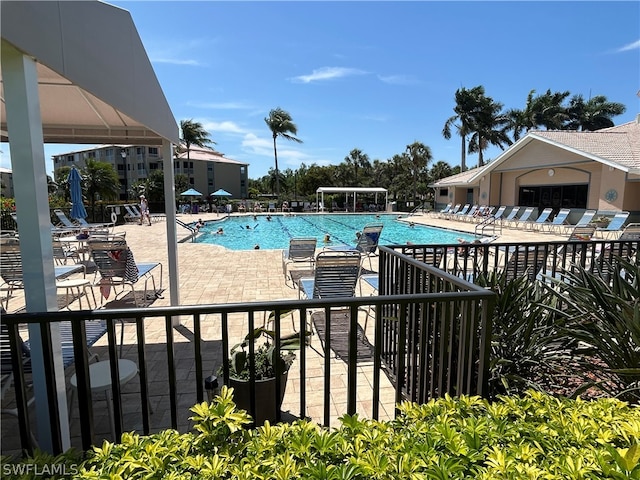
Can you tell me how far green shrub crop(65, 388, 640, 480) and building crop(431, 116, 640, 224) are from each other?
17.9 metres

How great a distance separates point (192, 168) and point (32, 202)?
1889 inches

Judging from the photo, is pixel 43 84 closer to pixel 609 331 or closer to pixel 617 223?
pixel 609 331

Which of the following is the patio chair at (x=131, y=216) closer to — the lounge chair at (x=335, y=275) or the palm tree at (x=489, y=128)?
the lounge chair at (x=335, y=275)

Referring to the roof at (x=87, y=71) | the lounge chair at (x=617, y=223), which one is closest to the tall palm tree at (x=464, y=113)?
the lounge chair at (x=617, y=223)

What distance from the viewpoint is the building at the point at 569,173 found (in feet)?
52.3

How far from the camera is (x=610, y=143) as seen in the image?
1791cm

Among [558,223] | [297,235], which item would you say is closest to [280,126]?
[297,235]

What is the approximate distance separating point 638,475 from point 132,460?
5.18 ft

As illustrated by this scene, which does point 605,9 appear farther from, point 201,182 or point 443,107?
point 201,182

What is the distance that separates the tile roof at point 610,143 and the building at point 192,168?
38.2m

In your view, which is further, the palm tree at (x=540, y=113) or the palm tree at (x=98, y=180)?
the palm tree at (x=540, y=113)

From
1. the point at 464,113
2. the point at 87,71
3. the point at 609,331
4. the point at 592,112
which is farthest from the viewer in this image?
the point at 592,112

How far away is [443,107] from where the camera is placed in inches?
1518

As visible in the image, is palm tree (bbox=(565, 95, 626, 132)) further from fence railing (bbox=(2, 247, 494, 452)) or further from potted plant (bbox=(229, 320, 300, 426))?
potted plant (bbox=(229, 320, 300, 426))
